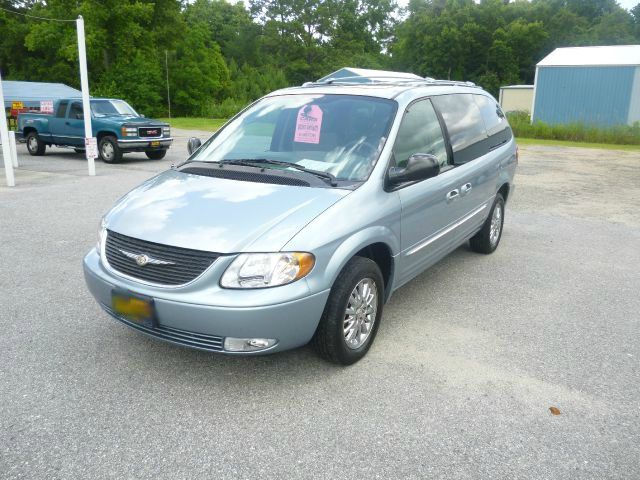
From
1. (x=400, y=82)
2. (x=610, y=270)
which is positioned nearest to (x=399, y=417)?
(x=400, y=82)

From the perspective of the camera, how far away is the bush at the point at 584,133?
24812 mm

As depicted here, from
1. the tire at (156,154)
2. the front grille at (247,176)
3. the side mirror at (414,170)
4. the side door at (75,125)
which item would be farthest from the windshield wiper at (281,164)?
the side door at (75,125)

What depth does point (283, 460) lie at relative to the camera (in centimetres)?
273

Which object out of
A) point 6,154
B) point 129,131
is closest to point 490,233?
point 6,154

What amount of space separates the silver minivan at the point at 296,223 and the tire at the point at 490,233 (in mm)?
1096

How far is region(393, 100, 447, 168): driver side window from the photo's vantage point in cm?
416

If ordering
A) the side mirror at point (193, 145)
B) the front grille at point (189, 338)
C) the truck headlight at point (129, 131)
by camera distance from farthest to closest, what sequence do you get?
1. the truck headlight at point (129, 131)
2. the side mirror at point (193, 145)
3. the front grille at point (189, 338)

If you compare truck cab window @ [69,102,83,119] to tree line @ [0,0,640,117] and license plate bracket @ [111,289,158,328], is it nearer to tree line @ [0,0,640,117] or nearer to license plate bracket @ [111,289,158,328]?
license plate bracket @ [111,289,158,328]

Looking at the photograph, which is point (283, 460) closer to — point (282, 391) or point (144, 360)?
point (282, 391)

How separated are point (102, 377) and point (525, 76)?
73.8 m

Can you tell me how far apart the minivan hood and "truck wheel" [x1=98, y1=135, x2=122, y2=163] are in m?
12.0

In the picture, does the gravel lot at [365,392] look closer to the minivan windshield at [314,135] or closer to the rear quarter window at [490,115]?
the minivan windshield at [314,135]

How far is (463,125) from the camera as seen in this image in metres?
5.28

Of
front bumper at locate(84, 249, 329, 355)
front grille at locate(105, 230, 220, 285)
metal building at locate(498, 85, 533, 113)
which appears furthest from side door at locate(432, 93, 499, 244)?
metal building at locate(498, 85, 533, 113)
